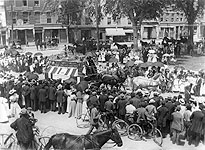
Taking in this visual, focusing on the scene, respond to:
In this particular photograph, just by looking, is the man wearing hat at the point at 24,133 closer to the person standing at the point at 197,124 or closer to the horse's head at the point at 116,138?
the horse's head at the point at 116,138

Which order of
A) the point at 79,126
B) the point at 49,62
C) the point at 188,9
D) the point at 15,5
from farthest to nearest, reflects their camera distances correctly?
the point at 15,5 → the point at 188,9 → the point at 49,62 → the point at 79,126

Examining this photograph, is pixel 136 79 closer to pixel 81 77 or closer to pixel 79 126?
pixel 81 77

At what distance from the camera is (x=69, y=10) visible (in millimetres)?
30281

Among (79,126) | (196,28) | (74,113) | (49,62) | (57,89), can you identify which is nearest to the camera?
(79,126)

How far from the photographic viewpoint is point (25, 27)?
40.2m

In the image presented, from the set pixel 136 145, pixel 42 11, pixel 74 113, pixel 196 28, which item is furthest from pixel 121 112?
pixel 196 28

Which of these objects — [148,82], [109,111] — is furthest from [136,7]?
[109,111]

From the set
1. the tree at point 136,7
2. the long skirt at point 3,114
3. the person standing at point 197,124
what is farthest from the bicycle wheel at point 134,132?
the tree at point 136,7

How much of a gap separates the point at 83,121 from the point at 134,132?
10.4 feet

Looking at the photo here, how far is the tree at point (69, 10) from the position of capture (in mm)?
29359

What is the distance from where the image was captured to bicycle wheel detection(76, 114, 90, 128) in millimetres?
13547

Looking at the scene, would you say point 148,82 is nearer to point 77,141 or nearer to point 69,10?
point 77,141

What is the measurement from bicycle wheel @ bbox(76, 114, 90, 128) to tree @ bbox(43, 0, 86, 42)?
674 inches

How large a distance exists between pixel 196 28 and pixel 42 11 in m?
28.8
